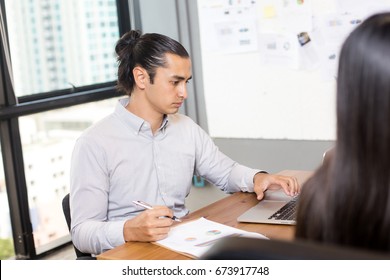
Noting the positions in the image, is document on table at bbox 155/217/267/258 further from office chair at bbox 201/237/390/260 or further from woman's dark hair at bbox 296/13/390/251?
office chair at bbox 201/237/390/260

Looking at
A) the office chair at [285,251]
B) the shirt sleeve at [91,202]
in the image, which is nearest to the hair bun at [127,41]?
the shirt sleeve at [91,202]

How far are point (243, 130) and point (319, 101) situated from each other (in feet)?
1.66

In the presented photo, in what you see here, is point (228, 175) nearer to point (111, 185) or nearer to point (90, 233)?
point (111, 185)

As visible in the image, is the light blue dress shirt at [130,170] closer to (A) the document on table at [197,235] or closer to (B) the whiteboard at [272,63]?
(A) the document on table at [197,235]

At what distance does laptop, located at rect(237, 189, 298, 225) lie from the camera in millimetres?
1696

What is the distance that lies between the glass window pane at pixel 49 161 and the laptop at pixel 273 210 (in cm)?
173

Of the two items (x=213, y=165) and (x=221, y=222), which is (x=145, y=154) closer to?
(x=213, y=165)

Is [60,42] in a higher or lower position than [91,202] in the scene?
higher

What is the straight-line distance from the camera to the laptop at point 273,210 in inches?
66.8

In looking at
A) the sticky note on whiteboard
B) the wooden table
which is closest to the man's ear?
the wooden table

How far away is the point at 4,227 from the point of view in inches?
124

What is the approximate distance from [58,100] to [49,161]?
0.39 m

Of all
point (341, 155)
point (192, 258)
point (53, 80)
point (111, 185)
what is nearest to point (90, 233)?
point (111, 185)

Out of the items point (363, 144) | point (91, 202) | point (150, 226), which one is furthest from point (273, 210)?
point (363, 144)
